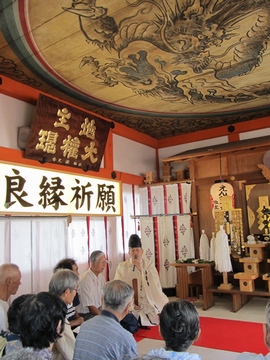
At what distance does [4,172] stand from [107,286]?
2389 mm

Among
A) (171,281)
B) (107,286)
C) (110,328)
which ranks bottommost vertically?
(171,281)

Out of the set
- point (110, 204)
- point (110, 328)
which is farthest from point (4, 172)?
point (110, 328)

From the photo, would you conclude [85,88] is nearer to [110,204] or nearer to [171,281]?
[110,204]

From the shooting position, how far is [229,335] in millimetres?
3934

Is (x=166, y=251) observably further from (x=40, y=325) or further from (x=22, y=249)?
(x=40, y=325)

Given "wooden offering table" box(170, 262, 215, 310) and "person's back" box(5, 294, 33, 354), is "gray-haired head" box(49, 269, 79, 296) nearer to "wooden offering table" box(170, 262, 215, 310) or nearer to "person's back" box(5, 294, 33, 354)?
"person's back" box(5, 294, 33, 354)

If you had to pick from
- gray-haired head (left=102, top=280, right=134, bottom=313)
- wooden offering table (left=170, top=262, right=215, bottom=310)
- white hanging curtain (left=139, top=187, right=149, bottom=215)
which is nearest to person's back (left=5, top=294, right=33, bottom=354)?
gray-haired head (left=102, top=280, right=134, bottom=313)

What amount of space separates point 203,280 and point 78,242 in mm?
2076

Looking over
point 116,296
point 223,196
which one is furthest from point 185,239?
point 116,296

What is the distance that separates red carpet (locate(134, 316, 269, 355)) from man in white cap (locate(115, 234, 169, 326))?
0.20 meters

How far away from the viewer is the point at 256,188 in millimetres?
6055

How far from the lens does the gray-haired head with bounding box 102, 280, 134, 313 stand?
203 cm

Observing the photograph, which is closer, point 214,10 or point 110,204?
point 214,10

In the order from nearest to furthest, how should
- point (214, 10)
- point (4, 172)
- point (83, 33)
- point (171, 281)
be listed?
point (214, 10)
point (83, 33)
point (4, 172)
point (171, 281)
